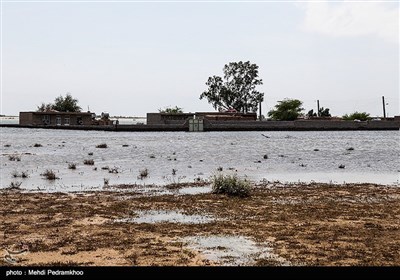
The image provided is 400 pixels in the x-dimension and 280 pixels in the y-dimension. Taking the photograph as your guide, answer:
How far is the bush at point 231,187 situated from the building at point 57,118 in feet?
358

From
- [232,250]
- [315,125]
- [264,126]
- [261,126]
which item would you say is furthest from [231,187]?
[315,125]

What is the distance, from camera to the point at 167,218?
11.6 m

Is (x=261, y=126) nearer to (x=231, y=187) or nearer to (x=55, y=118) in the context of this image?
(x=55, y=118)

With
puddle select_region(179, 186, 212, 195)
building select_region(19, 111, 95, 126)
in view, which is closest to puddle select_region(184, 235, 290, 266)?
puddle select_region(179, 186, 212, 195)

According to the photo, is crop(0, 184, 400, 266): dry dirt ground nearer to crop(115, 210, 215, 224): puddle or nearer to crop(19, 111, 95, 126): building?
crop(115, 210, 215, 224): puddle

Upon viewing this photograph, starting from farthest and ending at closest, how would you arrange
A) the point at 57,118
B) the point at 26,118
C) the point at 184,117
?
1. the point at 26,118
2. the point at 57,118
3. the point at 184,117

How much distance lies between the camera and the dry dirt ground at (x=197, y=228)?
7.70 m

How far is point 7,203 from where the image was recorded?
44.5 ft

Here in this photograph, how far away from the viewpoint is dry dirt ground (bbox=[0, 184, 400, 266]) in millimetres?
7699

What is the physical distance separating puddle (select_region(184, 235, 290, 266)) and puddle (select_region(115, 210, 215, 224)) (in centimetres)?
183

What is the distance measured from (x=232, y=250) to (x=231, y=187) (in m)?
7.45

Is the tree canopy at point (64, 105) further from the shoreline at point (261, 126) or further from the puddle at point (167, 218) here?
the puddle at point (167, 218)

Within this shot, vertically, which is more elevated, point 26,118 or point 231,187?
point 26,118
